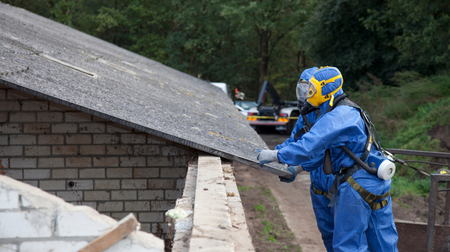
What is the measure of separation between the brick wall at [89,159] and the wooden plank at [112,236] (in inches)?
103

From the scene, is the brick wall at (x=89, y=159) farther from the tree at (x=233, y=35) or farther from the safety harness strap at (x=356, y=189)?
the tree at (x=233, y=35)

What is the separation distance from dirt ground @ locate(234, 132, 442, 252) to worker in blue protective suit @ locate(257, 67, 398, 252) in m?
2.72

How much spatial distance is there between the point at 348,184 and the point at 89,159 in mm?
2955

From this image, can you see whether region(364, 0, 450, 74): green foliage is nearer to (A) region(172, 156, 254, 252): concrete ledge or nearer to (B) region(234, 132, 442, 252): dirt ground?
(B) region(234, 132, 442, 252): dirt ground

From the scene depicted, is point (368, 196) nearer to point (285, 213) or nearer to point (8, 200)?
point (8, 200)

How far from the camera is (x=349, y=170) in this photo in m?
3.21

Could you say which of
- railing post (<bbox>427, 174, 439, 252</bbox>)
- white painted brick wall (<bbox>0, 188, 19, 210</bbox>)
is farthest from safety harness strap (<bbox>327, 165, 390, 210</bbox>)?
white painted brick wall (<bbox>0, 188, 19, 210</bbox>)

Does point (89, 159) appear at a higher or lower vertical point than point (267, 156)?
lower

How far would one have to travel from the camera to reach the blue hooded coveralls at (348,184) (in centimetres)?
302

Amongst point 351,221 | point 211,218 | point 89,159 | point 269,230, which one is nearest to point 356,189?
point 351,221

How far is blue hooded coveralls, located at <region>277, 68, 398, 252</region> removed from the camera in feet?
9.91

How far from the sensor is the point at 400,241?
4.46 meters

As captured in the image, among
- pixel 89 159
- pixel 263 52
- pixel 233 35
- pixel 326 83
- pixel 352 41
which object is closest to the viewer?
pixel 326 83

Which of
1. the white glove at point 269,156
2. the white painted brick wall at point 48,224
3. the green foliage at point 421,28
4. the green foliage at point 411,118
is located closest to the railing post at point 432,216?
the white glove at point 269,156
